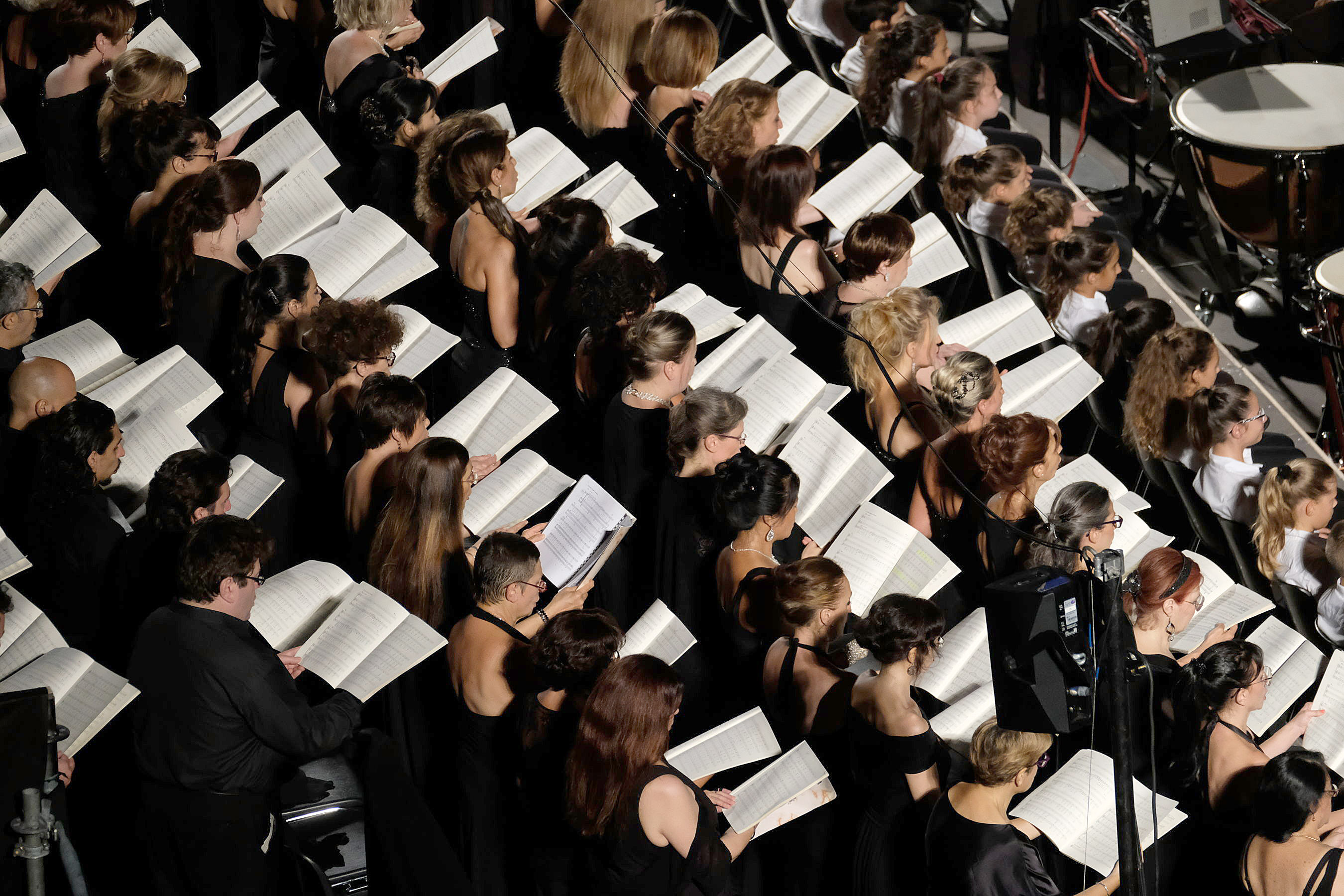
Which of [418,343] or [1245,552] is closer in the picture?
[418,343]

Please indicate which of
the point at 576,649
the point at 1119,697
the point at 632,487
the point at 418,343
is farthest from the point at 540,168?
the point at 1119,697

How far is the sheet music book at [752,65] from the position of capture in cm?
631

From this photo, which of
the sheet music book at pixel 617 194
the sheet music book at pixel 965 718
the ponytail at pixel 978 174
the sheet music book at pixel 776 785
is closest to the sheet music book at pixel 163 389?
the sheet music book at pixel 617 194

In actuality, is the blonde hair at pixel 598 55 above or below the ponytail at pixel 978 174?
above

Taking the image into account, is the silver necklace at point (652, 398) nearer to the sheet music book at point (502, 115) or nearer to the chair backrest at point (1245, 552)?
the sheet music book at point (502, 115)

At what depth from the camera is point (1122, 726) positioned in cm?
259

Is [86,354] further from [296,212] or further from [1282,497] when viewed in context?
[1282,497]

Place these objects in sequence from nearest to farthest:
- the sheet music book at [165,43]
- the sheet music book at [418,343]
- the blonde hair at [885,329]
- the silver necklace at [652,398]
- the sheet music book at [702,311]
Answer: the silver necklace at [652,398] < the sheet music book at [418,343] < the blonde hair at [885,329] < the sheet music book at [702,311] < the sheet music book at [165,43]

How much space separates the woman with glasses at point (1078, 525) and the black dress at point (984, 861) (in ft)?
3.11

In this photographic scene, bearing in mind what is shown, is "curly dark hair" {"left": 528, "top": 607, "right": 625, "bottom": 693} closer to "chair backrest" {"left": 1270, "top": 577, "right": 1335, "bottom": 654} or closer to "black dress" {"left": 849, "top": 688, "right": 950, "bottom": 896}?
"black dress" {"left": 849, "top": 688, "right": 950, "bottom": 896}

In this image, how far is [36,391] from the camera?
15.1 ft

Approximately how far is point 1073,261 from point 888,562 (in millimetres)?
1878

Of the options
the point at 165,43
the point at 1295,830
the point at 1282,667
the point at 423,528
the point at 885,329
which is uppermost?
the point at 165,43

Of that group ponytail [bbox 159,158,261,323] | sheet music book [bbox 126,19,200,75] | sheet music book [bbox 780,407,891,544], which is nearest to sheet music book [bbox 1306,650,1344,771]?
sheet music book [bbox 780,407,891,544]
